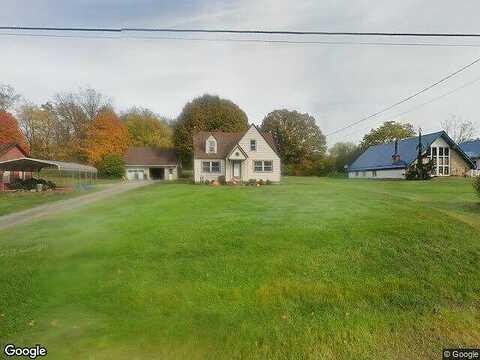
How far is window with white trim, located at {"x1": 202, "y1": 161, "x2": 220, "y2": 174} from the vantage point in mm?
35281

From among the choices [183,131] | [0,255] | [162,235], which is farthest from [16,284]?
[183,131]

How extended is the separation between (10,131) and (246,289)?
35.8 metres

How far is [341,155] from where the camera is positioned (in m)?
57.4

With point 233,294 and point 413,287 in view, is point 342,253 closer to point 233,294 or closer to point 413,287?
point 413,287

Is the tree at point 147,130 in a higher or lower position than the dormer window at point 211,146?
higher

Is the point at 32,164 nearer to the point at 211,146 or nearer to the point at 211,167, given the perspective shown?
the point at 211,167

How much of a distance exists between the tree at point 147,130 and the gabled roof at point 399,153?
33028 mm

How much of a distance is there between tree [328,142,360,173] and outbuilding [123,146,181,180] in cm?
2777

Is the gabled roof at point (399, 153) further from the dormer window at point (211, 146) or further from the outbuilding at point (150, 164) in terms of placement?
the outbuilding at point (150, 164)

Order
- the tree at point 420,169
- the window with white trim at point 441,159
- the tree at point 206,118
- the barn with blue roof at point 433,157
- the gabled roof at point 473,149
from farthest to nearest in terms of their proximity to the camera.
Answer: the gabled roof at point 473,149, the tree at point 206,118, the window with white trim at point 441,159, the barn with blue roof at point 433,157, the tree at point 420,169

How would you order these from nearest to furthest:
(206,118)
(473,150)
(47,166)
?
(47,166), (206,118), (473,150)

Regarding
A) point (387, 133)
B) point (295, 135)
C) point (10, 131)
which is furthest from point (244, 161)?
point (387, 133)

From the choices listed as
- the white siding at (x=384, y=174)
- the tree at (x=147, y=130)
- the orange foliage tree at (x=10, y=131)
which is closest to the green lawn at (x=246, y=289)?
the orange foliage tree at (x=10, y=131)

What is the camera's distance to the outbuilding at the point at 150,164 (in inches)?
1929
